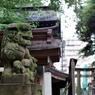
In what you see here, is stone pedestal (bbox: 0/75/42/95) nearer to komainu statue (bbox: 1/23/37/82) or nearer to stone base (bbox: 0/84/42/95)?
stone base (bbox: 0/84/42/95)

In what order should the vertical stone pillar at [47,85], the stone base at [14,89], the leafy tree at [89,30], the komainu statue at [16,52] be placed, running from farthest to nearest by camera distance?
the leafy tree at [89,30] → the vertical stone pillar at [47,85] → the komainu statue at [16,52] → the stone base at [14,89]

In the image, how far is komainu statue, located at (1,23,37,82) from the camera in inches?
200

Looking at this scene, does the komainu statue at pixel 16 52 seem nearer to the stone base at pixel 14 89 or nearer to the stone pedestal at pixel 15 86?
the stone pedestal at pixel 15 86

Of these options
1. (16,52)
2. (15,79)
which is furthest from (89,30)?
(15,79)

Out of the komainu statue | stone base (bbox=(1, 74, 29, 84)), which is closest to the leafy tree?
the komainu statue

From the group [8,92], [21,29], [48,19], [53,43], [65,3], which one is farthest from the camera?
[48,19]

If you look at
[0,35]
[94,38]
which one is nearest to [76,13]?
[0,35]

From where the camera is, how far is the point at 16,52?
5.16 meters

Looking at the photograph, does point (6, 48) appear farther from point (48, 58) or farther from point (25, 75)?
point (48, 58)

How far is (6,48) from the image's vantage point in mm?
5203

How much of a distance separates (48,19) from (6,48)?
12909mm

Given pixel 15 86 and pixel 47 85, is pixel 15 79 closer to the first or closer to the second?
pixel 15 86

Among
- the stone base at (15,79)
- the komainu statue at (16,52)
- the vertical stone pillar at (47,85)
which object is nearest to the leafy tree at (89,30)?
the vertical stone pillar at (47,85)

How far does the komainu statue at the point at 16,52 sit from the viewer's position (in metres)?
5.09
